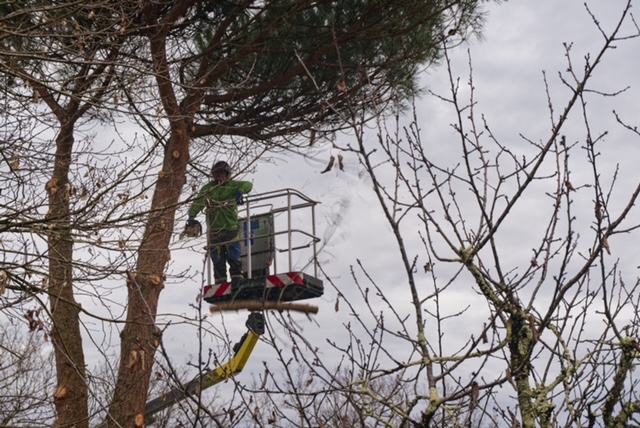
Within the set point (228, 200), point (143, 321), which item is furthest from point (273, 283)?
point (143, 321)

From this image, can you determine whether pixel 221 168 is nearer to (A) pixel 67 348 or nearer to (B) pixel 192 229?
(B) pixel 192 229

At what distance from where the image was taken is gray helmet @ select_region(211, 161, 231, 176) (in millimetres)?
9211

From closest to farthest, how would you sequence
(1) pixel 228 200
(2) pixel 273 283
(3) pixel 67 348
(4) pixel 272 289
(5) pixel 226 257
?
(3) pixel 67 348 → (1) pixel 228 200 → (2) pixel 273 283 → (4) pixel 272 289 → (5) pixel 226 257

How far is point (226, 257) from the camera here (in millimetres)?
11406

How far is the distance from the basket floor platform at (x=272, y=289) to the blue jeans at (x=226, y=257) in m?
0.14

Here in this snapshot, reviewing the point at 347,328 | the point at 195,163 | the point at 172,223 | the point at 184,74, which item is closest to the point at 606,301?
the point at 347,328

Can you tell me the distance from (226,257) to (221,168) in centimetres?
233

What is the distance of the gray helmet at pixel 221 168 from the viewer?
9211mm

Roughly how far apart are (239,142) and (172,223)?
3199mm

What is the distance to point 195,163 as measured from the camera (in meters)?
10.5

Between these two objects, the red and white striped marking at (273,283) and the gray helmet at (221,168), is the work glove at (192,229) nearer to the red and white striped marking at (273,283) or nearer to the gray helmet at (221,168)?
the gray helmet at (221,168)

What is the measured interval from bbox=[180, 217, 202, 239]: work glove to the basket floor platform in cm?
179

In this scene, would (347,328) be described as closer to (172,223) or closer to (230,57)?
(172,223)

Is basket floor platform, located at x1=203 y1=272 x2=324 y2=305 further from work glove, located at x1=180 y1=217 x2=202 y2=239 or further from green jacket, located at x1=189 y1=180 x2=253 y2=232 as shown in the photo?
work glove, located at x1=180 y1=217 x2=202 y2=239
